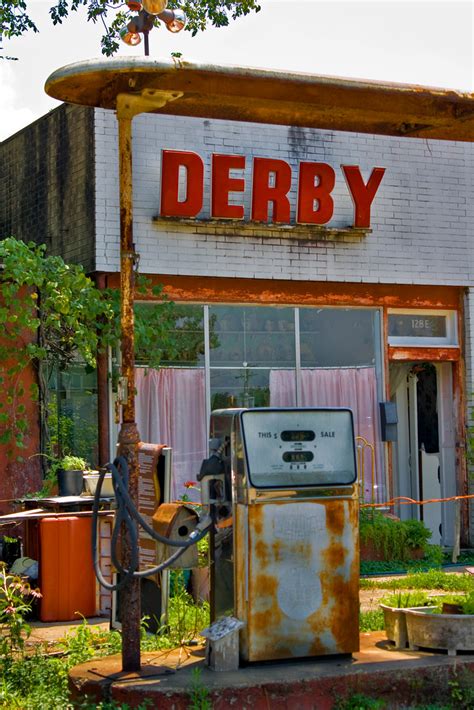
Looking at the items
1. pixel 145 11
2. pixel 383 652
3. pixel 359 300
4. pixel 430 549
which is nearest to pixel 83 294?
pixel 145 11

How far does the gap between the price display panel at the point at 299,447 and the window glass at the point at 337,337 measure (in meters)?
7.00

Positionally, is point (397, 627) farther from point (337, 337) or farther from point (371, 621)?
point (337, 337)

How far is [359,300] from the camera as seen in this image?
1411 centimetres

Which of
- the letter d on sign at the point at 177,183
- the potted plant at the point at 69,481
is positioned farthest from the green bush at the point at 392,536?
the letter d on sign at the point at 177,183

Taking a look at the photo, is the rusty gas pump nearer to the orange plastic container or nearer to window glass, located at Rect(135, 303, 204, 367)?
A: the orange plastic container

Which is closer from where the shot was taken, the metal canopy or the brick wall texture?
the metal canopy

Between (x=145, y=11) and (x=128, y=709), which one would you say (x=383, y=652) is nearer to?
(x=128, y=709)

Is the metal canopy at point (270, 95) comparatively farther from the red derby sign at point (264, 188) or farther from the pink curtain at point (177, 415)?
the pink curtain at point (177, 415)

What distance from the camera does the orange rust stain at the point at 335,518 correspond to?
6664 millimetres

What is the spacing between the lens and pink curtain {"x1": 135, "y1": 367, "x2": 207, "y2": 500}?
12867 mm

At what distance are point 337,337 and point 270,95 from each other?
7.38 m

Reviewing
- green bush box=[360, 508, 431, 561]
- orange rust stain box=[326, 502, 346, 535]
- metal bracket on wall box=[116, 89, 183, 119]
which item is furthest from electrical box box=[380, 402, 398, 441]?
metal bracket on wall box=[116, 89, 183, 119]

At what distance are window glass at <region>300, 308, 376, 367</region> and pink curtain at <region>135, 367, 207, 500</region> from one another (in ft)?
5.00

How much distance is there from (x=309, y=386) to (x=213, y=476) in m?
7.14
